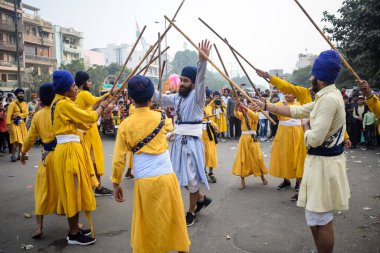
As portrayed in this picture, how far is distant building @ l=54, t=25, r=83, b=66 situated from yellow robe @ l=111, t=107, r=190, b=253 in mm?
54205

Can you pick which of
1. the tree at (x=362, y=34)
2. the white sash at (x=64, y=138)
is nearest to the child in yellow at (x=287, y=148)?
the white sash at (x=64, y=138)

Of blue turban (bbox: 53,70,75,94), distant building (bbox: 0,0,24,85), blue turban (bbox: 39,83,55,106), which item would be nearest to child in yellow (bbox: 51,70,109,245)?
blue turban (bbox: 53,70,75,94)

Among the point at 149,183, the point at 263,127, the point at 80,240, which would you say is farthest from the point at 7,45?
the point at 149,183

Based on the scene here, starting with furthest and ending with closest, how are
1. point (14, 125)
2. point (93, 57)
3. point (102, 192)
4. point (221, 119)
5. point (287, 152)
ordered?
1. point (93, 57)
2. point (221, 119)
3. point (14, 125)
4. point (102, 192)
5. point (287, 152)

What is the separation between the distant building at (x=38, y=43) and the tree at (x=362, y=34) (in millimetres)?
38389

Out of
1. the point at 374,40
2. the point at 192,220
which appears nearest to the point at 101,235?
the point at 192,220

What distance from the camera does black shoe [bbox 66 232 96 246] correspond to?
4391mm

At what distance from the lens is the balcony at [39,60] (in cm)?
4457

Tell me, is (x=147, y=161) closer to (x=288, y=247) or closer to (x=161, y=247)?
(x=161, y=247)

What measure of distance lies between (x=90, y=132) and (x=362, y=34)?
11194mm

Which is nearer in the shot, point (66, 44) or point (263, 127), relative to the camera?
Result: point (263, 127)

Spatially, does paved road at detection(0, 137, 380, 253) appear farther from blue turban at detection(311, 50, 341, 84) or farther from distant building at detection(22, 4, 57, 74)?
distant building at detection(22, 4, 57, 74)

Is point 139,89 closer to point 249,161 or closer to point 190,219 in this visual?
point 190,219

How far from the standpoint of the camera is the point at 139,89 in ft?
11.1
